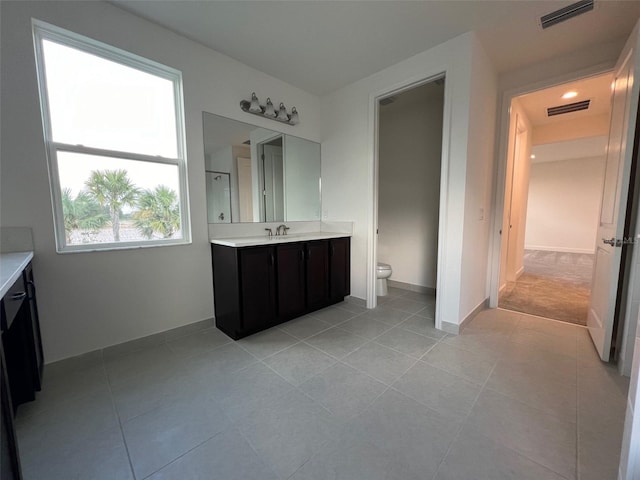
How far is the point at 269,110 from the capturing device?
109 inches

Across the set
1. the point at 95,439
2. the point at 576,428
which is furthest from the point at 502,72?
the point at 95,439

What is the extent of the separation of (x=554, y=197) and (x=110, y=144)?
9.65 meters

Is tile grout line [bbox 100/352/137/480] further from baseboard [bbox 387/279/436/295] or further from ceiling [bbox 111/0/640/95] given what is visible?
baseboard [bbox 387/279/436/295]

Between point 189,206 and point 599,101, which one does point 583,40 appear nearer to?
point 599,101

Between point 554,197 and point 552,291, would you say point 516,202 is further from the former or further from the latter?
point 554,197

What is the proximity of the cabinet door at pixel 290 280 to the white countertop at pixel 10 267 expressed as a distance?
1600mm

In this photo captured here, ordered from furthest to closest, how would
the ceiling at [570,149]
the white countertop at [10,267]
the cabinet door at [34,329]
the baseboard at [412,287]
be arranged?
1. the ceiling at [570,149]
2. the baseboard at [412,287]
3. the cabinet door at [34,329]
4. the white countertop at [10,267]

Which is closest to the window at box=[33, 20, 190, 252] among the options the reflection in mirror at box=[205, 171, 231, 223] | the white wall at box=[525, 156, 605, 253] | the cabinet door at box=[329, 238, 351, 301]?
the reflection in mirror at box=[205, 171, 231, 223]

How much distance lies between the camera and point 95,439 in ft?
4.11

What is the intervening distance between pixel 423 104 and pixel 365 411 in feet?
11.7

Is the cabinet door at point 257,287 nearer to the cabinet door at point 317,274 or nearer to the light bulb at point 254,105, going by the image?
the cabinet door at point 317,274

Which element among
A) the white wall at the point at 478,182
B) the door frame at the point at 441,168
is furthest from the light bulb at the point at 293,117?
the white wall at the point at 478,182

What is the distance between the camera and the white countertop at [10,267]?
3.04 feet

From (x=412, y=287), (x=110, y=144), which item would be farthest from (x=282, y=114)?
(x=412, y=287)
